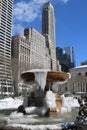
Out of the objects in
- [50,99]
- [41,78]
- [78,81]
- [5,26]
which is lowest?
[50,99]

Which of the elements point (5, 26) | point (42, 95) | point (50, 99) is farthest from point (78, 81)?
point (50, 99)

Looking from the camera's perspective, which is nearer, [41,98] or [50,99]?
[50,99]

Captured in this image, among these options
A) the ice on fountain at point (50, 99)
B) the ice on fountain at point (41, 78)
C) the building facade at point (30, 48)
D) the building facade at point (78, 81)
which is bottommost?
the ice on fountain at point (50, 99)

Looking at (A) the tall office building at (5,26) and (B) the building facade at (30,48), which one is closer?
(B) the building facade at (30,48)

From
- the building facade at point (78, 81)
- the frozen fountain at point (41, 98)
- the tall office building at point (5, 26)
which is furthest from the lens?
the tall office building at point (5, 26)

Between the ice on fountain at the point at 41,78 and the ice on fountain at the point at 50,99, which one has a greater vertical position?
the ice on fountain at the point at 41,78

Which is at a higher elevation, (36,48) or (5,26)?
(5,26)

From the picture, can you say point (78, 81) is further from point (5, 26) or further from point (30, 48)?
point (5, 26)

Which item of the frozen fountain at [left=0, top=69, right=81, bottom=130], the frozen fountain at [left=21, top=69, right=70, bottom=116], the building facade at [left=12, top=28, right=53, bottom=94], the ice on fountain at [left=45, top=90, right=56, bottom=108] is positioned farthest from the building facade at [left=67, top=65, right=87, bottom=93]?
the ice on fountain at [left=45, top=90, right=56, bottom=108]

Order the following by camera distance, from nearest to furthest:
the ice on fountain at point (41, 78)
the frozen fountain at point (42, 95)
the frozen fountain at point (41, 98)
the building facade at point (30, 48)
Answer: the frozen fountain at point (41, 98) < the frozen fountain at point (42, 95) < the ice on fountain at point (41, 78) < the building facade at point (30, 48)

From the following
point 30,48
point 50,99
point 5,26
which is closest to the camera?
point 50,99

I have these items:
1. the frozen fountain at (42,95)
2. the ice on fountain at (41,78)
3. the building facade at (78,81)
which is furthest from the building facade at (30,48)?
the ice on fountain at (41,78)

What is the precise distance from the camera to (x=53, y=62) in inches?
6973

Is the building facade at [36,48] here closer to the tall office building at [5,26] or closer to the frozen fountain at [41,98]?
the tall office building at [5,26]
